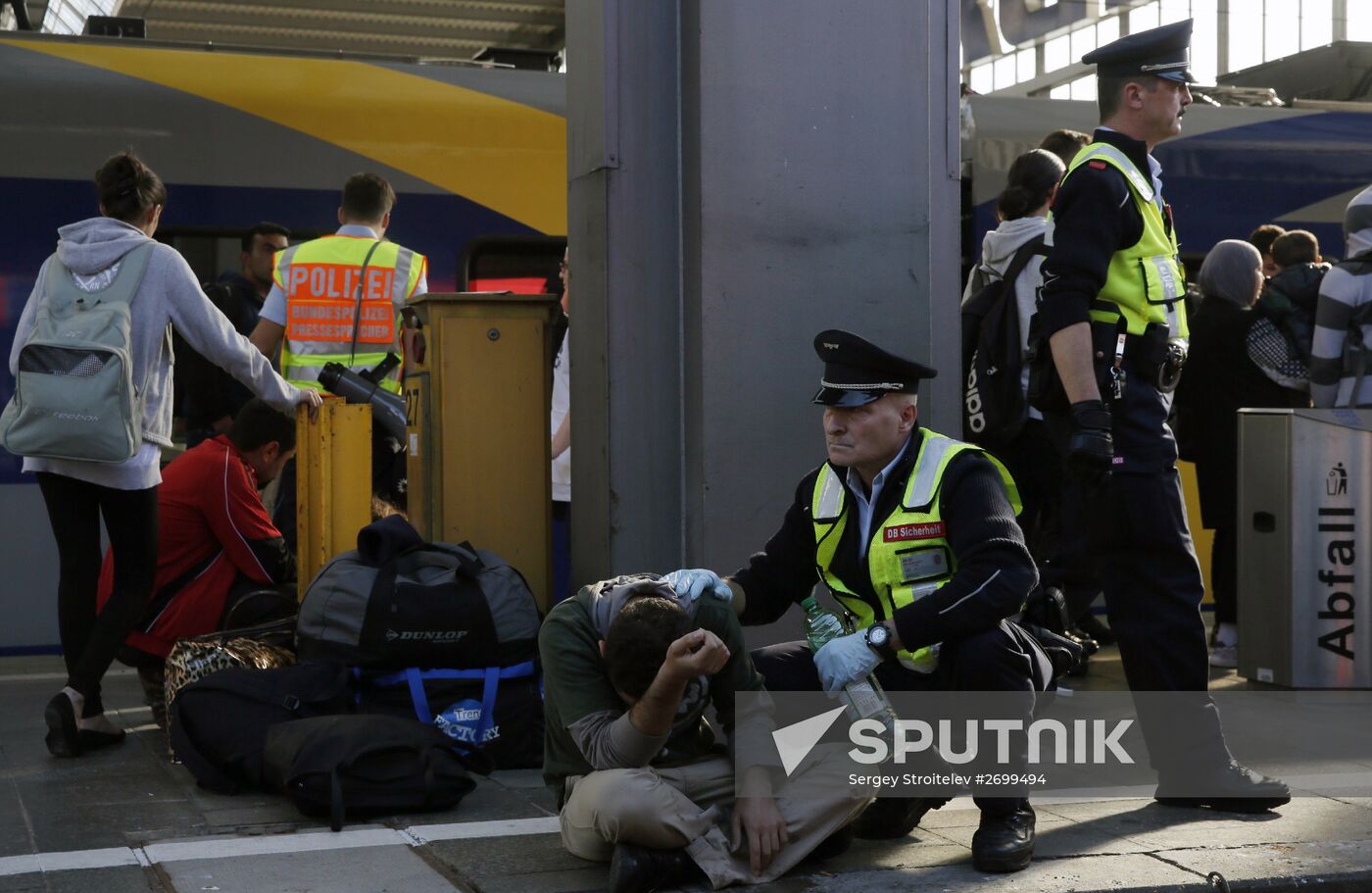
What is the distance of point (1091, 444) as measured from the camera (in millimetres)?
4168

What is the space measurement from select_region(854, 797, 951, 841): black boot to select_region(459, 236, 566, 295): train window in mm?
3947

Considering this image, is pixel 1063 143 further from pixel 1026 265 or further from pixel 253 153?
pixel 253 153

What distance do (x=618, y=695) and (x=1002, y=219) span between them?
10.7ft

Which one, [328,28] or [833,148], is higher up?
[328,28]

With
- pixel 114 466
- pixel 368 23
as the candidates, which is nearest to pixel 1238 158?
pixel 368 23

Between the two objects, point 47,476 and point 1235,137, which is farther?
point 1235,137

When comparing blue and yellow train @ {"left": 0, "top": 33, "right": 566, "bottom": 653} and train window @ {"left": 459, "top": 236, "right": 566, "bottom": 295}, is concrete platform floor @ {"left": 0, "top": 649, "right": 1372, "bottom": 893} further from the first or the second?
train window @ {"left": 459, "top": 236, "right": 566, "bottom": 295}

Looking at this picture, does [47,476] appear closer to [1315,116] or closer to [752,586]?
[752,586]

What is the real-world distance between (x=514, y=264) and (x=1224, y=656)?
3536 mm

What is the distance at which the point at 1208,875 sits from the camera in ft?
11.9

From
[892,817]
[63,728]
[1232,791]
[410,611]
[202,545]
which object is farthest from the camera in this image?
[202,545]

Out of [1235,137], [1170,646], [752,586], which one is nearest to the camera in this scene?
[752,586]

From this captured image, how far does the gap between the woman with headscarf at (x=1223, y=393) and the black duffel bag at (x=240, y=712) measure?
13.1ft

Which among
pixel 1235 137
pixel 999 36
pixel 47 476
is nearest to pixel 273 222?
Answer: pixel 47 476
